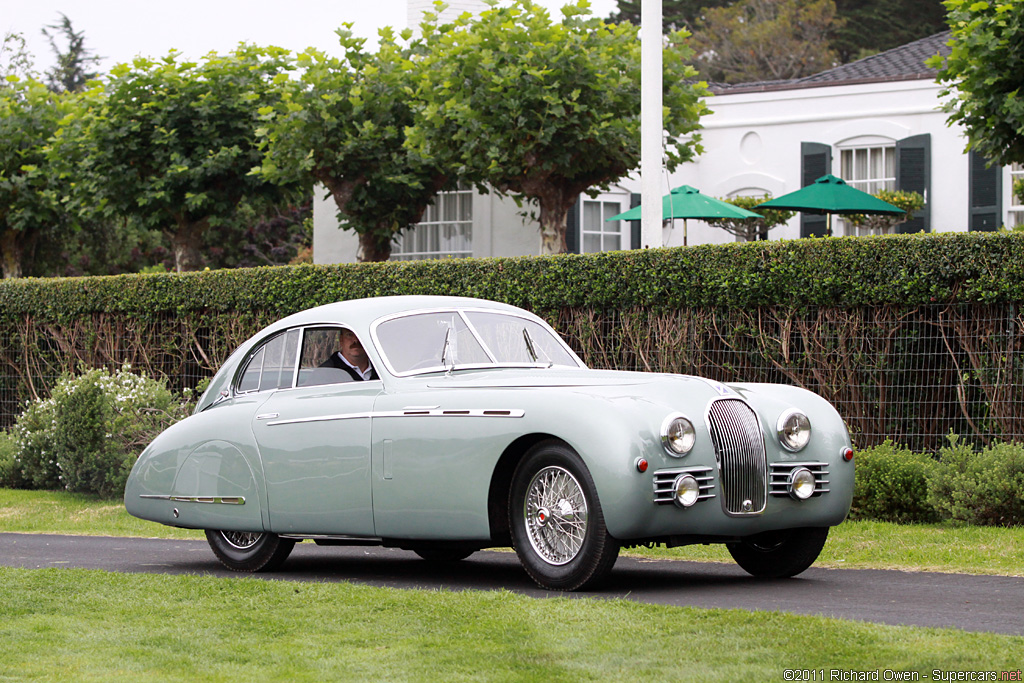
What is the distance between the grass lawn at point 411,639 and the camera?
5.62 metres

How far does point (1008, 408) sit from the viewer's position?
12.0 metres

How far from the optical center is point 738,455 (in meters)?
7.88

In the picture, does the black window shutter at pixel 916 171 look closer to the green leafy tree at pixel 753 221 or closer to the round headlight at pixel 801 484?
the green leafy tree at pixel 753 221

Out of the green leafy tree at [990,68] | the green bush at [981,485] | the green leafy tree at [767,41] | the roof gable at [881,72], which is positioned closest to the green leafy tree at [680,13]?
the green leafy tree at [767,41]

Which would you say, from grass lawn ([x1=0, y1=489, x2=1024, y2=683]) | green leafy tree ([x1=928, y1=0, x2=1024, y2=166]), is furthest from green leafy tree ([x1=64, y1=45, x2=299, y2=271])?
grass lawn ([x1=0, y1=489, x2=1024, y2=683])

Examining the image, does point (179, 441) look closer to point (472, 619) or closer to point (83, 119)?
point (472, 619)

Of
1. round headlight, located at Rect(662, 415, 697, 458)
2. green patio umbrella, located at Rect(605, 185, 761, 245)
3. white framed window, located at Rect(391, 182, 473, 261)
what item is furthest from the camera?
white framed window, located at Rect(391, 182, 473, 261)

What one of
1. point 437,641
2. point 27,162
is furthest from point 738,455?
point 27,162

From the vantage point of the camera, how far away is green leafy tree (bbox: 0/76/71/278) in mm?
27328

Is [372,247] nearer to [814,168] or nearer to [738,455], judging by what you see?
[814,168]

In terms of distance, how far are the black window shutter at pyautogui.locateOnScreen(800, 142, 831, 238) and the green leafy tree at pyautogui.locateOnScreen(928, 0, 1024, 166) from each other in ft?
25.0

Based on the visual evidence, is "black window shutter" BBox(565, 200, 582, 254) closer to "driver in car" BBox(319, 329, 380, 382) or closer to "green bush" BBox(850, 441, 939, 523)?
"green bush" BBox(850, 441, 939, 523)

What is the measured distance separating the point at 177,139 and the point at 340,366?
16.2 m

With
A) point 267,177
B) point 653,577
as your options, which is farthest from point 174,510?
point 267,177
